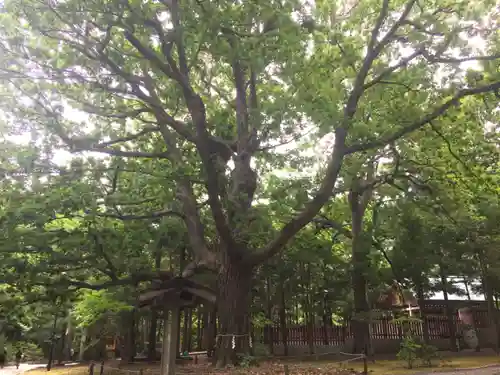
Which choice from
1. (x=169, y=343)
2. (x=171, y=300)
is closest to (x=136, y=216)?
(x=171, y=300)

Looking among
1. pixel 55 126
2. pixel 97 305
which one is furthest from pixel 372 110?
pixel 97 305

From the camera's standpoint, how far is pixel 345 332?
62.7 feet

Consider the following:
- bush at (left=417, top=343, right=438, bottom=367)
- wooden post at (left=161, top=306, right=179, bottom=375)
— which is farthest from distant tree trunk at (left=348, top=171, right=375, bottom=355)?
wooden post at (left=161, top=306, right=179, bottom=375)

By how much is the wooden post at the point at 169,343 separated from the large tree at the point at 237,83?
1665 mm

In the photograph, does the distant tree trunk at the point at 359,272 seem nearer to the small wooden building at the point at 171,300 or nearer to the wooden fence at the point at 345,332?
the wooden fence at the point at 345,332

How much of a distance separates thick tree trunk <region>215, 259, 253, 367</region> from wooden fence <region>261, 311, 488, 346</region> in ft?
28.8

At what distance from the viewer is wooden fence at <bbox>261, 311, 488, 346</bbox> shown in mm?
18828

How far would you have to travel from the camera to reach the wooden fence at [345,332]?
61.8ft

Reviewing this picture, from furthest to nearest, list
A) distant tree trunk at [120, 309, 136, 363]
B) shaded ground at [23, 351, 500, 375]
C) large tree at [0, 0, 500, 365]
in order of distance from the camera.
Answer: distant tree trunk at [120, 309, 136, 363], shaded ground at [23, 351, 500, 375], large tree at [0, 0, 500, 365]

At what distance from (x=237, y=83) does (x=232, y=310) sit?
5.58 m

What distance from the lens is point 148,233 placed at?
12453mm

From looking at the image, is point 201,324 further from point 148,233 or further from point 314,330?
point 148,233

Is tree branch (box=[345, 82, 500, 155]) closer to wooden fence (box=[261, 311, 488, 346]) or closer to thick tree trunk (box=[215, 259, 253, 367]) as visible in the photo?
thick tree trunk (box=[215, 259, 253, 367])

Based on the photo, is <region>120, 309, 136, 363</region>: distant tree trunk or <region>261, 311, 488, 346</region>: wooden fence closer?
<region>120, 309, 136, 363</region>: distant tree trunk
